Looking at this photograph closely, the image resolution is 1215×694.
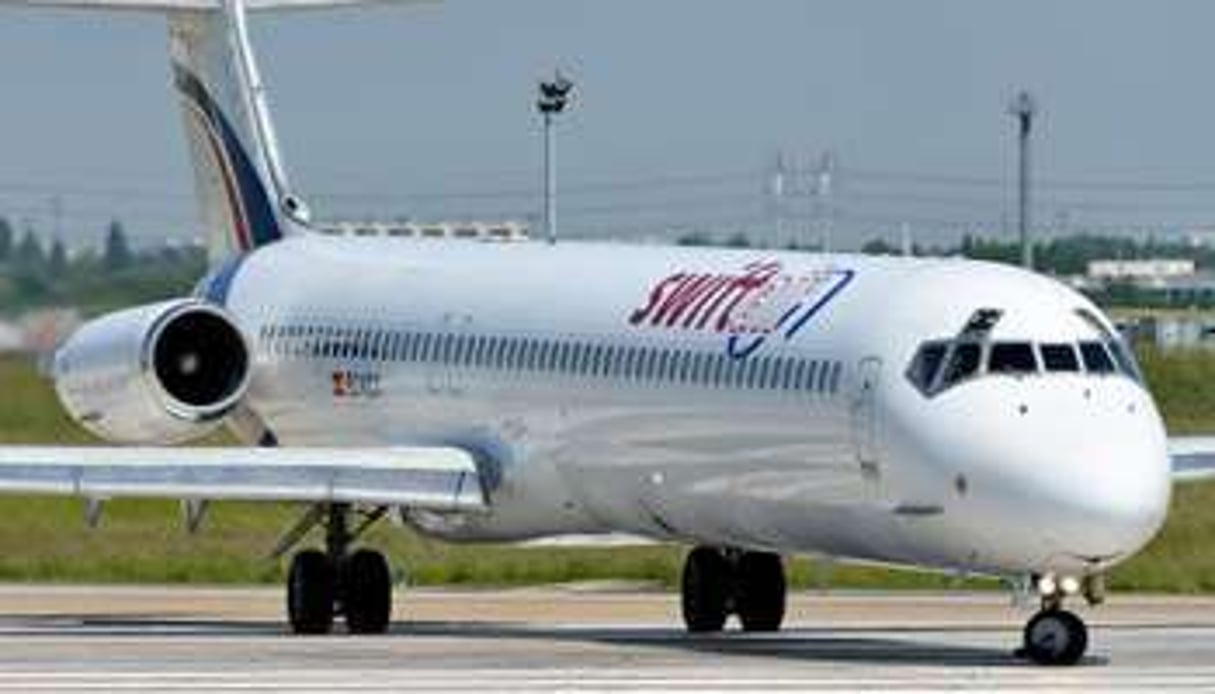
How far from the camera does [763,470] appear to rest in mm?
36844

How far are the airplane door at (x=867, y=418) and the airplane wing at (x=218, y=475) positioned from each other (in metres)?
6.45

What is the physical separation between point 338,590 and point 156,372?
432cm

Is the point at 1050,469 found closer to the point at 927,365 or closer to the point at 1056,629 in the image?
the point at 1056,629

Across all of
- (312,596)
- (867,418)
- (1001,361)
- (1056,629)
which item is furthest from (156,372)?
(1056,629)

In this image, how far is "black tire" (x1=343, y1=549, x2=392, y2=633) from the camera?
41.3m

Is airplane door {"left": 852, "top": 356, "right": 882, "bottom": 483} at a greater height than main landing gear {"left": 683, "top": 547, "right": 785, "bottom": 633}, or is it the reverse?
airplane door {"left": 852, "top": 356, "right": 882, "bottom": 483}

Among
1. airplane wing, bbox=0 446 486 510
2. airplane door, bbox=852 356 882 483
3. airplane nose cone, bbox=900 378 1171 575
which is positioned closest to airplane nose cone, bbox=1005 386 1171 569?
airplane nose cone, bbox=900 378 1171 575

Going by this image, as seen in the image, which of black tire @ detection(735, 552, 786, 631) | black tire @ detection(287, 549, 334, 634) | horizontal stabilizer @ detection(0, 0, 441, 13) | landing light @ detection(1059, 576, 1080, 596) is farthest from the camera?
horizontal stabilizer @ detection(0, 0, 441, 13)

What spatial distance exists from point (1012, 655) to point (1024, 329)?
9.01ft

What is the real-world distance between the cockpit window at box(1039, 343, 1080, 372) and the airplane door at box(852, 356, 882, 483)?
1419 millimetres

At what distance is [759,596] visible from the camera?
137ft

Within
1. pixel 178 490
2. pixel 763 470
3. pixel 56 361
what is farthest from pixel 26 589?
pixel 763 470

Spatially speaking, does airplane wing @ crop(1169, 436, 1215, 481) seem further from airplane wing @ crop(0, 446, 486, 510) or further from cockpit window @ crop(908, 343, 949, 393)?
airplane wing @ crop(0, 446, 486, 510)

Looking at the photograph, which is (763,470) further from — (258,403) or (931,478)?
(258,403)
